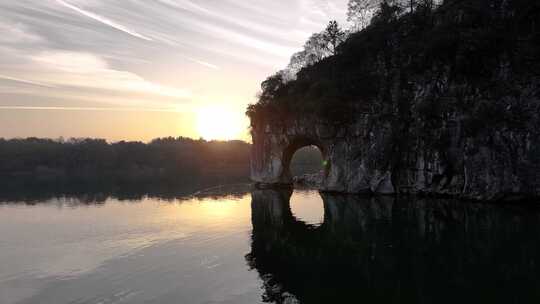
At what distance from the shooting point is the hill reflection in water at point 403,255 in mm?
14977

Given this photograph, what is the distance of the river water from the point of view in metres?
15.4

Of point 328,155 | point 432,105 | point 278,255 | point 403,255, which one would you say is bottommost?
point 278,255

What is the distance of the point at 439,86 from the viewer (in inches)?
1625

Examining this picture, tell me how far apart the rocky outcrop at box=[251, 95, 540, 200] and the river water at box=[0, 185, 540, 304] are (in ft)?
8.11

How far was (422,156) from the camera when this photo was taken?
136 ft

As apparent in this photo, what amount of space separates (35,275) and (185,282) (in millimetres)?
7170

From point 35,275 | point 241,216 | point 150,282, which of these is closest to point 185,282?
point 150,282

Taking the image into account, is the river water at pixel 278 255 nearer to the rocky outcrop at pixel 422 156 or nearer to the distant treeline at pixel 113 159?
the rocky outcrop at pixel 422 156

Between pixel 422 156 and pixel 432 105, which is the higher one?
pixel 432 105

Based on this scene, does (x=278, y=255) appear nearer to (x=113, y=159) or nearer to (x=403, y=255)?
(x=403, y=255)

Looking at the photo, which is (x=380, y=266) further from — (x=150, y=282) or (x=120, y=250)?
(x=120, y=250)

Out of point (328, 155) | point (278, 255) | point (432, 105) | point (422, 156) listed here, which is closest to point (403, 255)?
point (278, 255)

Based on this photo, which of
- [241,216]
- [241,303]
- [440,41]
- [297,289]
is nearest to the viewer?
[241,303]

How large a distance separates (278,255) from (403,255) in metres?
6.24
